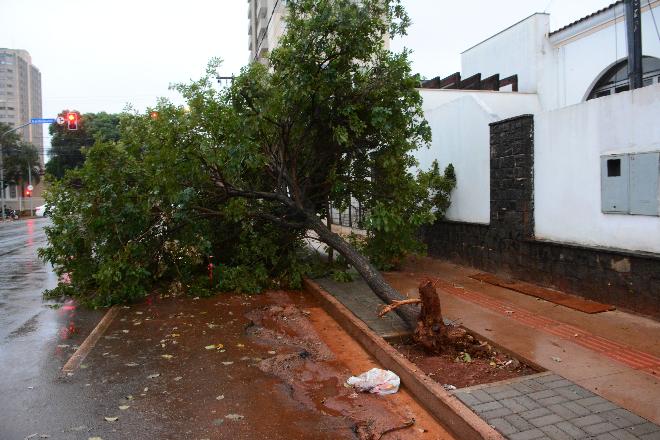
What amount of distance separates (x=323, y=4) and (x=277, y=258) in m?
4.71

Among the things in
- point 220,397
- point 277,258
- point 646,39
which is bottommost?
point 220,397

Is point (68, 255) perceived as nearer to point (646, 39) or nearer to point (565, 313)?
point (565, 313)

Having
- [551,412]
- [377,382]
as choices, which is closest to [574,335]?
[551,412]

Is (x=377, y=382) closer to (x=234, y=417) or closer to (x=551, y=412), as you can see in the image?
(x=234, y=417)

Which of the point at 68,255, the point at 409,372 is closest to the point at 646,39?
the point at 409,372

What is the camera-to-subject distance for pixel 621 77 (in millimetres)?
12289

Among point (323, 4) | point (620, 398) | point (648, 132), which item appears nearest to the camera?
point (620, 398)

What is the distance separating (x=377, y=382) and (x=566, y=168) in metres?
4.90

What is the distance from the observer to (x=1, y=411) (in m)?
4.41

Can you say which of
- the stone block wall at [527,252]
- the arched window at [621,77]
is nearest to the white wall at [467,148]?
the stone block wall at [527,252]

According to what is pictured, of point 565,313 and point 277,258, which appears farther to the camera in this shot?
point 277,258

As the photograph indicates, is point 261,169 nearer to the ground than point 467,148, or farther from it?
nearer to the ground

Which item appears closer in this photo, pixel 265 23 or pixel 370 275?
pixel 370 275

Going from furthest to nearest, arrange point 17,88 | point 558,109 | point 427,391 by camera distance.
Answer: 1. point 17,88
2. point 558,109
3. point 427,391
